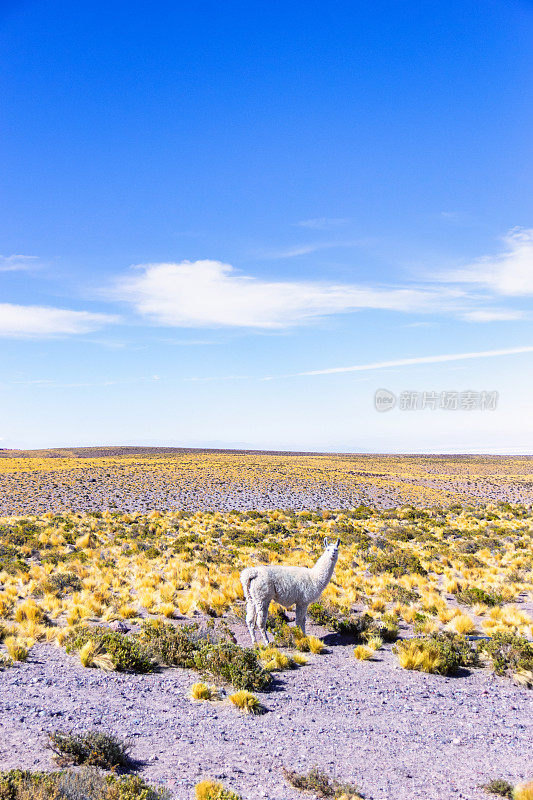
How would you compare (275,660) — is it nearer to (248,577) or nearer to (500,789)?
(248,577)

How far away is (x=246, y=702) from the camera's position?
666 centimetres

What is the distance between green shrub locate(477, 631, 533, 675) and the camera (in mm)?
8141

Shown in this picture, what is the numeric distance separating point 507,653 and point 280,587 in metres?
4.03

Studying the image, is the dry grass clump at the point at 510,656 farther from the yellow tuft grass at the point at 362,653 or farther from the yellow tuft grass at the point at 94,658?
the yellow tuft grass at the point at 94,658

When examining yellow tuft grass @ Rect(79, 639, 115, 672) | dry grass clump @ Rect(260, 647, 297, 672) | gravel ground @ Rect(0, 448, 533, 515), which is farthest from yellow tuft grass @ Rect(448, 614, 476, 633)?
gravel ground @ Rect(0, 448, 533, 515)

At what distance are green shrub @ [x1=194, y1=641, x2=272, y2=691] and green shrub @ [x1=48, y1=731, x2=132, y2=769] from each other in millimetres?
2340

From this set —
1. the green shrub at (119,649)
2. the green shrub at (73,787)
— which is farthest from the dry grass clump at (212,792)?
the green shrub at (119,649)

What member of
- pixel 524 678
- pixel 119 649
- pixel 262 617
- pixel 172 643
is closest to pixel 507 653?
pixel 524 678

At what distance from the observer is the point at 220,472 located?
188 feet

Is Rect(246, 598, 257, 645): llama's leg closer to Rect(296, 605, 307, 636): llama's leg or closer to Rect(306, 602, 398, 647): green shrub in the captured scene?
Rect(306, 602, 398, 647): green shrub

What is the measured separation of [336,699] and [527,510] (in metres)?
34.8

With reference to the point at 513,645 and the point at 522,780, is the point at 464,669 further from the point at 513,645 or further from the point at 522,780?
the point at 522,780

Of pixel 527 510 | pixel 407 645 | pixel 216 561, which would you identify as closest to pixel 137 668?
pixel 407 645

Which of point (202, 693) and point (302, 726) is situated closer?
point (302, 726)
